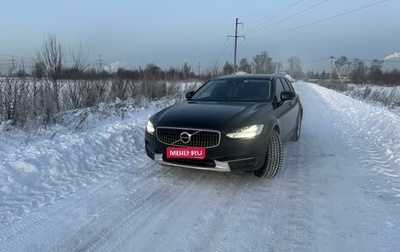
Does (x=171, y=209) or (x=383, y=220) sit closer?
(x=383, y=220)

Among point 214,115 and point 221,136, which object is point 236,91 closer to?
point 214,115

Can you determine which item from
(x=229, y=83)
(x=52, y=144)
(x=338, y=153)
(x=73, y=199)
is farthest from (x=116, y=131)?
(x=338, y=153)

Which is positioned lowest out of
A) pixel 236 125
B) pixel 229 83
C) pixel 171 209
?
pixel 171 209

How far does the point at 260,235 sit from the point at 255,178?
192 cm

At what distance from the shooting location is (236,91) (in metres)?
6.72

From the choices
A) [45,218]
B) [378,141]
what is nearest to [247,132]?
[45,218]

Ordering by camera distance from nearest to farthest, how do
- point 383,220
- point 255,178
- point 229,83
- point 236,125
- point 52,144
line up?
point 383,220 < point 236,125 < point 255,178 < point 52,144 < point 229,83

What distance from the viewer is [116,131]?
7.94 meters

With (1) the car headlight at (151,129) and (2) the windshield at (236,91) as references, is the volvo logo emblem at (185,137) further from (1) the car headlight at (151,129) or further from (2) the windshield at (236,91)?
(2) the windshield at (236,91)

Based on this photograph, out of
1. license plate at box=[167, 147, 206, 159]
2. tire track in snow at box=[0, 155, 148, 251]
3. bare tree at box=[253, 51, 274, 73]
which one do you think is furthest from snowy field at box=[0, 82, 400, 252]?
bare tree at box=[253, 51, 274, 73]

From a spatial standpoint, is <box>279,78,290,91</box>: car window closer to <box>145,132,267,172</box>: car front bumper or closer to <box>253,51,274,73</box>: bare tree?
<box>145,132,267,172</box>: car front bumper

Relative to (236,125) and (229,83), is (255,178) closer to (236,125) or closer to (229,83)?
(236,125)

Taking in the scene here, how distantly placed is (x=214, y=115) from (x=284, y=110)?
1940 millimetres

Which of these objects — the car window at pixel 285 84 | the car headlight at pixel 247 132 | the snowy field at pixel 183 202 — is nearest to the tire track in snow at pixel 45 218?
the snowy field at pixel 183 202
